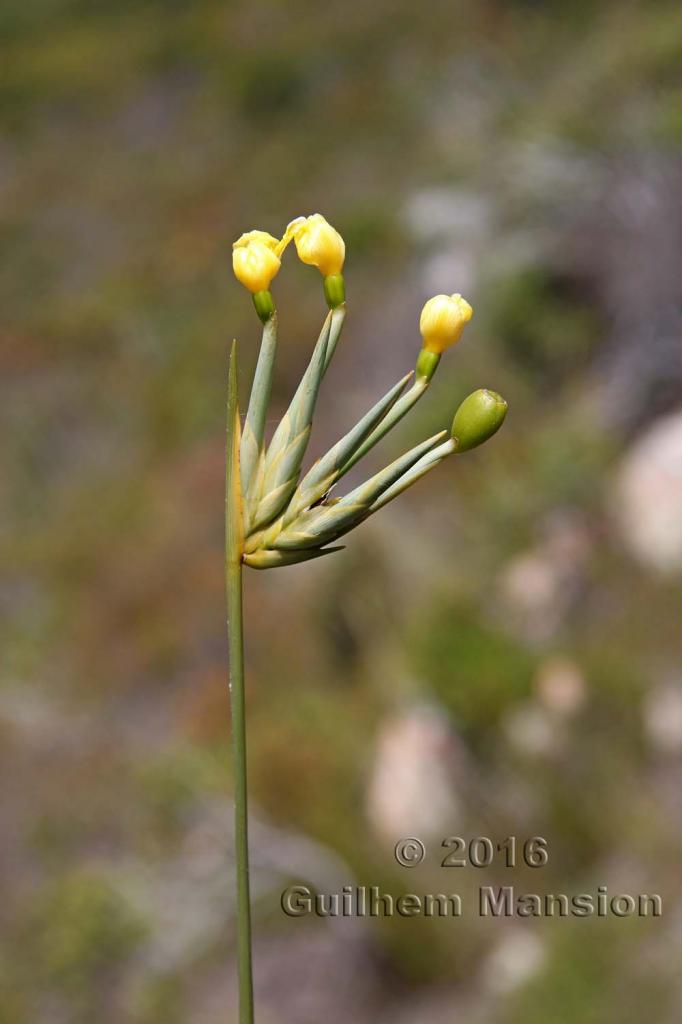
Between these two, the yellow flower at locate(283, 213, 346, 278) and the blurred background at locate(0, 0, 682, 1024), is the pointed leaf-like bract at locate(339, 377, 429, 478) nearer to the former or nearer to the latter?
the yellow flower at locate(283, 213, 346, 278)

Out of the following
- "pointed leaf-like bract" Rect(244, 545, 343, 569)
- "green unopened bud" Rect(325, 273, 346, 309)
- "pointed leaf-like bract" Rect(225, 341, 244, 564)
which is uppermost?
"green unopened bud" Rect(325, 273, 346, 309)

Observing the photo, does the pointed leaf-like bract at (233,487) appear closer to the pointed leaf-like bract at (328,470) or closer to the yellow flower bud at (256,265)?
the pointed leaf-like bract at (328,470)

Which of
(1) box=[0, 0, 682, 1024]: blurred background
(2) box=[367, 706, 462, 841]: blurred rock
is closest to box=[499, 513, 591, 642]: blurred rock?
(1) box=[0, 0, 682, 1024]: blurred background

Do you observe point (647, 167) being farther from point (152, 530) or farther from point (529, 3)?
point (529, 3)

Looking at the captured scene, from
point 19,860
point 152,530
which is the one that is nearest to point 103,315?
point 152,530

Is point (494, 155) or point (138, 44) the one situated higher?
point (138, 44)

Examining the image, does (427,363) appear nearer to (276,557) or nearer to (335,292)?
(335,292)
